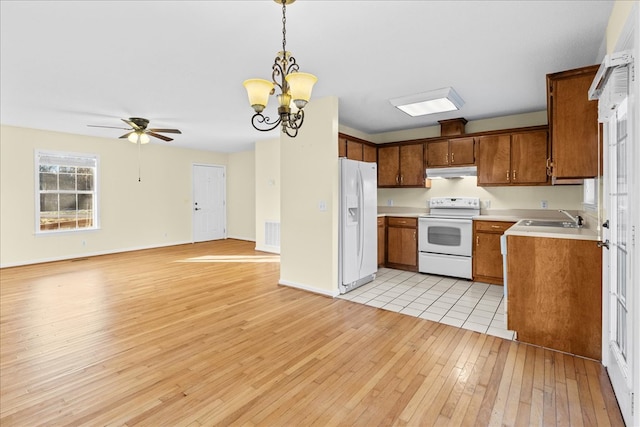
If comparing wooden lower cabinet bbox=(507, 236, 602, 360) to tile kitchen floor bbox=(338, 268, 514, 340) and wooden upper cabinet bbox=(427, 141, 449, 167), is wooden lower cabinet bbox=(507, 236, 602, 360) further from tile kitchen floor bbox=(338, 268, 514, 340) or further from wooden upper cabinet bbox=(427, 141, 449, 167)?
wooden upper cabinet bbox=(427, 141, 449, 167)

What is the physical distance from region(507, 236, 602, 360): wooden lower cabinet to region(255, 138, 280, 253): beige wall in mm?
4778

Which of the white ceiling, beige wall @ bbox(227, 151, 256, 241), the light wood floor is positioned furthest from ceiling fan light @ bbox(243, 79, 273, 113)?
beige wall @ bbox(227, 151, 256, 241)

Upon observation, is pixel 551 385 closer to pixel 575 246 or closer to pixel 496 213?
pixel 575 246

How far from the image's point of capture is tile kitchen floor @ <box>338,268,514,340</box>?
10.1 feet

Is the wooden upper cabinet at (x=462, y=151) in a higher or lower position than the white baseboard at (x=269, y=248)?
higher

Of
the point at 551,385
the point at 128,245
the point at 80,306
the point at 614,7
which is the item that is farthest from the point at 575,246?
the point at 128,245

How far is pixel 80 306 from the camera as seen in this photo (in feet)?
11.5

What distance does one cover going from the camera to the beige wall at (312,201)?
3.79 m

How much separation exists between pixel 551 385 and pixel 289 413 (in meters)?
1.68

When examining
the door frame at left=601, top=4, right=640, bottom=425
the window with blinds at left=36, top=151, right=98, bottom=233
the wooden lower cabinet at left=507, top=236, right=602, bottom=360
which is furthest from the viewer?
the window with blinds at left=36, top=151, right=98, bottom=233

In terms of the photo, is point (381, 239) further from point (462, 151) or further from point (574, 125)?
point (574, 125)

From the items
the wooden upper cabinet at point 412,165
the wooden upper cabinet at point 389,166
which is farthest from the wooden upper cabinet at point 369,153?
the wooden upper cabinet at point 412,165

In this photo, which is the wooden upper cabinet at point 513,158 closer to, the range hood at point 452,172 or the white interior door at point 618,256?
the range hood at point 452,172

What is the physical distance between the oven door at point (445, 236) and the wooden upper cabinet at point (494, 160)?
727mm
